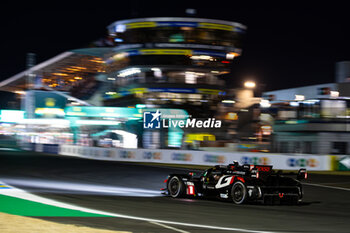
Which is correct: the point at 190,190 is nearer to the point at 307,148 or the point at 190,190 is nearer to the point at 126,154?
the point at 126,154

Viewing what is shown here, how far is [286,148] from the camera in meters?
41.1

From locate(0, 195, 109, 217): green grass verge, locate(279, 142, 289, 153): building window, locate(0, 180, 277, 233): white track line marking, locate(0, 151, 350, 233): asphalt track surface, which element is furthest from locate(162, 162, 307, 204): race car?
locate(279, 142, 289, 153): building window

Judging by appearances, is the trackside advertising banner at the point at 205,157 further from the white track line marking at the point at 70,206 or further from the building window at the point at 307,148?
the white track line marking at the point at 70,206

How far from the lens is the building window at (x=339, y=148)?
3722cm

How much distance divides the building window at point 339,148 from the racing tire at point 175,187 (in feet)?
87.1

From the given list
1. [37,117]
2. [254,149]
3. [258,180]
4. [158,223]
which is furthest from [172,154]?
[37,117]

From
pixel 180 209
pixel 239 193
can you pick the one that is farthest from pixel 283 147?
pixel 180 209

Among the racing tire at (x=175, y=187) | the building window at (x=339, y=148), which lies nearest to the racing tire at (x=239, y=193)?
the racing tire at (x=175, y=187)

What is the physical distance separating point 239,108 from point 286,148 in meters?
14.1

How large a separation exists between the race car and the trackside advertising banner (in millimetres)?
13973

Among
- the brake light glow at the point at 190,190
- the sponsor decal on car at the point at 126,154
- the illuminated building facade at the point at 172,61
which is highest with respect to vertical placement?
the illuminated building facade at the point at 172,61

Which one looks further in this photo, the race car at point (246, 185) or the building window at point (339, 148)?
the building window at point (339, 148)

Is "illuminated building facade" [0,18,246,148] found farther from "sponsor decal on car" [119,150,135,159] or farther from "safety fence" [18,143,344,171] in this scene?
"sponsor decal on car" [119,150,135,159]

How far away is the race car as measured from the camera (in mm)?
11875
